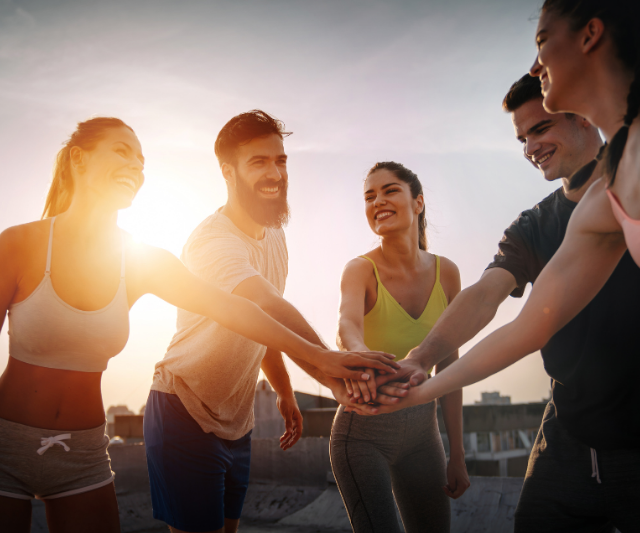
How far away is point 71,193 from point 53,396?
1031 mm

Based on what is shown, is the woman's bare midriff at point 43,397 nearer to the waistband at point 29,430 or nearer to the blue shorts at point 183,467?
the waistband at point 29,430

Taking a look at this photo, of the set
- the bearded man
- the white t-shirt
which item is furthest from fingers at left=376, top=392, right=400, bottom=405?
the white t-shirt

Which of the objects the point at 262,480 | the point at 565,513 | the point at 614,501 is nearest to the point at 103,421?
the point at 565,513

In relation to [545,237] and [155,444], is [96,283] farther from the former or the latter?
[545,237]

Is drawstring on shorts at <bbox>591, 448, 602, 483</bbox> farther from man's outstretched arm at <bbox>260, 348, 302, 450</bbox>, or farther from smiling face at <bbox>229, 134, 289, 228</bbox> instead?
smiling face at <bbox>229, 134, 289, 228</bbox>

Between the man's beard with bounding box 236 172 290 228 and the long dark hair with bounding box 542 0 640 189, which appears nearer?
the long dark hair with bounding box 542 0 640 189

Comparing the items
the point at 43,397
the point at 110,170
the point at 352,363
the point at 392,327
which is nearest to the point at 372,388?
the point at 352,363

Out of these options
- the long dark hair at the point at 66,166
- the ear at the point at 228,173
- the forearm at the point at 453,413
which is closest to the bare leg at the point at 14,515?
the long dark hair at the point at 66,166

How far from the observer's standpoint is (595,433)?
2045 mm

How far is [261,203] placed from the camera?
10.3 ft

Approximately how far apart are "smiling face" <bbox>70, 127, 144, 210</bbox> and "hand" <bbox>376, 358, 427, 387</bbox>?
1.68 m

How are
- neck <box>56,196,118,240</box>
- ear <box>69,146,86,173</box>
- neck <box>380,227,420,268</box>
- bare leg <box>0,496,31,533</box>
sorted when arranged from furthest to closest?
neck <box>380,227,420,268</box>
ear <box>69,146,86,173</box>
neck <box>56,196,118,240</box>
bare leg <box>0,496,31,533</box>

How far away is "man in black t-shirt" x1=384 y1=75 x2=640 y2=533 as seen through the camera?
1.99 metres

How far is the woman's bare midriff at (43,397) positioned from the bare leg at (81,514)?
294mm
